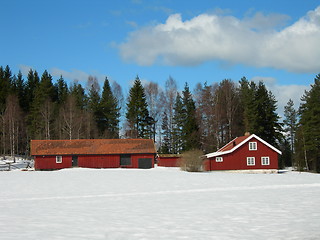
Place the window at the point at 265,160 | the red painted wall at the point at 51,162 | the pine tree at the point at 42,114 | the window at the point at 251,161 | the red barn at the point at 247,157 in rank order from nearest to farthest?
the red barn at the point at 247,157, the window at the point at 251,161, the window at the point at 265,160, the red painted wall at the point at 51,162, the pine tree at the point at 42,114

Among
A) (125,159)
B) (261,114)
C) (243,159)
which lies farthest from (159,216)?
(261,114)

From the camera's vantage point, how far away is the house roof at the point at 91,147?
47.2m

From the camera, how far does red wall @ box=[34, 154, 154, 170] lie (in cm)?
4681

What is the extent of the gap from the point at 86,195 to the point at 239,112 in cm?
4383

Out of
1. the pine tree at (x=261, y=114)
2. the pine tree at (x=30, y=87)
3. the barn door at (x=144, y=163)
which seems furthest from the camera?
the pine tree at (x=30, y=87)

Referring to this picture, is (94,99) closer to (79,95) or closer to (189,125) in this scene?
(79,95)

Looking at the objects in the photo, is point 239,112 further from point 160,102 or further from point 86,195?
point 86,195

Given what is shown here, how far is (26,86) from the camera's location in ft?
265

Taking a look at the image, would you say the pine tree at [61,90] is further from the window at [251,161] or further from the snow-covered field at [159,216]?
the snow-covered field at [159,216]

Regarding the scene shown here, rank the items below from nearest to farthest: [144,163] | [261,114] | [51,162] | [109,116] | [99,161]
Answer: [51,162] → [99,161] → [144,163] → [261,114] → [109,116]

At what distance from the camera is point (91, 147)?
48.3 meters

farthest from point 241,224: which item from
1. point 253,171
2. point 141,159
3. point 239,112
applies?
point 239,112

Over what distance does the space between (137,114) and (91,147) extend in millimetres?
17673

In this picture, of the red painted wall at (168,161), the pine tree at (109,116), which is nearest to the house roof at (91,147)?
the red painted wall at (168,161)
